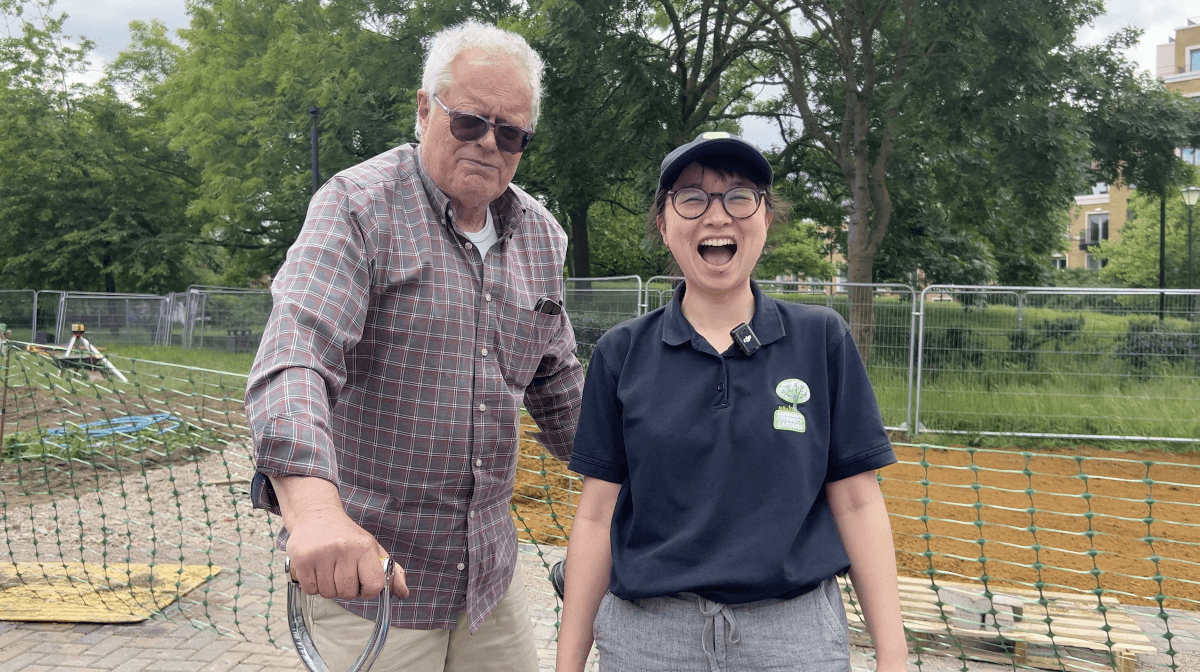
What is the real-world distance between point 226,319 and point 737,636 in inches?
1047

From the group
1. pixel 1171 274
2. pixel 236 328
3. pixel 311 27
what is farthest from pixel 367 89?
pixel 1171 274

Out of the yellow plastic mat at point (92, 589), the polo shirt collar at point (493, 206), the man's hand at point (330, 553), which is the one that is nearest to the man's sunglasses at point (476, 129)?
the polo shirt collar at point (493, 206)

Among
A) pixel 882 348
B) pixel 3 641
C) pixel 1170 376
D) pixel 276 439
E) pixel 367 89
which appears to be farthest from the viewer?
pixel 367 89

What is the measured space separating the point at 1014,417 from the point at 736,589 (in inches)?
456

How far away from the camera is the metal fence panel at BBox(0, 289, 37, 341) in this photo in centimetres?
2838

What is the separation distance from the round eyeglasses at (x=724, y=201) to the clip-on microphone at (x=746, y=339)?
228 millimetres

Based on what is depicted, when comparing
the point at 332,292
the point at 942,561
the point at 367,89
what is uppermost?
the point at 367,89

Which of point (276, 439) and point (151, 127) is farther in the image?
point (151, 127)

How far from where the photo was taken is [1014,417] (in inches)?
476

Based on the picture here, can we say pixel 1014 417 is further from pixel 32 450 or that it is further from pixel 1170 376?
pixel 32 450

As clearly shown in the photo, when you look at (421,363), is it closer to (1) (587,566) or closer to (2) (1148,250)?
(1) (587,566)

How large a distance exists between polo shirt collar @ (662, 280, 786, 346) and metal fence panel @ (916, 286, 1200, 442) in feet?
33.5

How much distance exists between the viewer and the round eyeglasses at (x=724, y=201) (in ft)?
6.17

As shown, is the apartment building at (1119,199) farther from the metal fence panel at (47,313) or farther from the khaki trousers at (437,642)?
the khaki trousers at (437,642)
